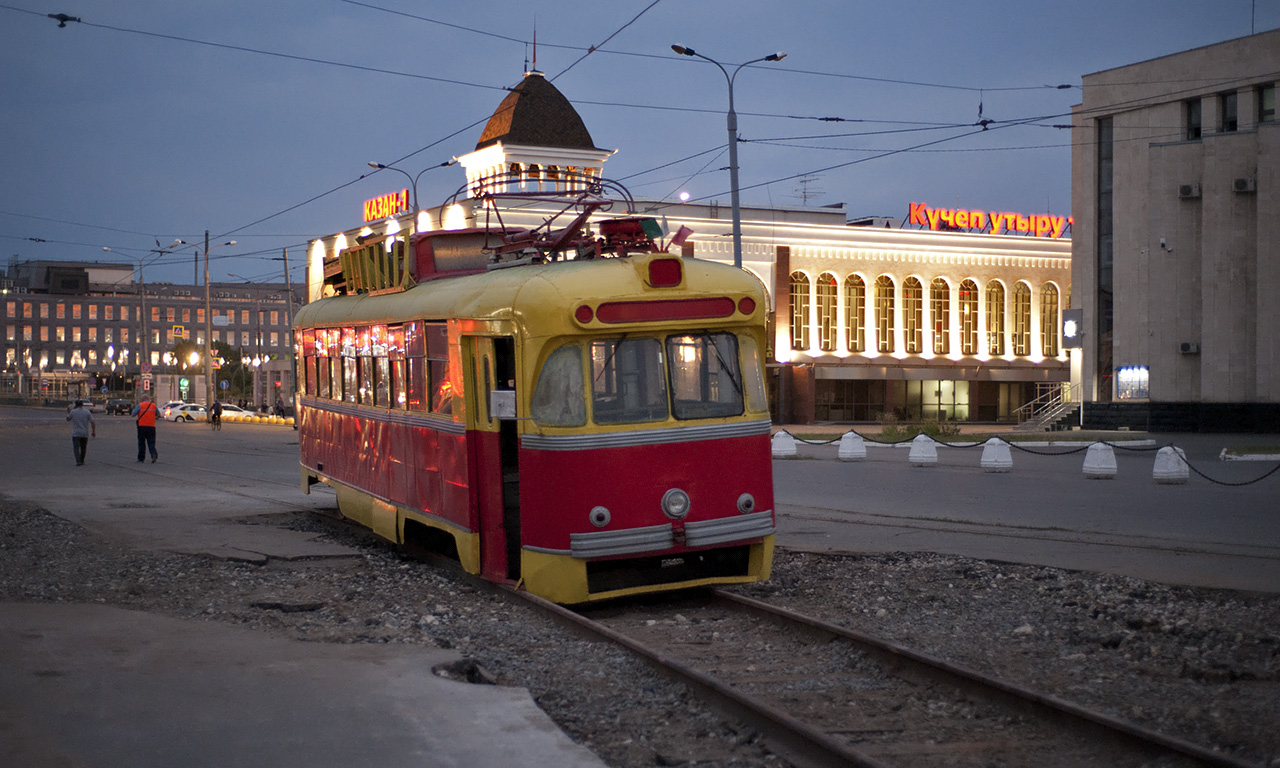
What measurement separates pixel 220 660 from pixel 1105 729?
537 centimetres

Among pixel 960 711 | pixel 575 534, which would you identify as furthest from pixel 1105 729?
pixel 575 534

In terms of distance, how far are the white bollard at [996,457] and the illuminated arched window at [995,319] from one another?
38.7 metres

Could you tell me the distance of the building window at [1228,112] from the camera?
4294 cm

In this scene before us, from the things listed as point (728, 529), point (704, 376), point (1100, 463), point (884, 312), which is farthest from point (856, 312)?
point (728, 529)

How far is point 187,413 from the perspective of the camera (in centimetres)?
7594

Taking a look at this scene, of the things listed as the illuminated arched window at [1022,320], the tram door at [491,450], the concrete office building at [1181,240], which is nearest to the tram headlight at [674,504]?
the tram door at [491,450]

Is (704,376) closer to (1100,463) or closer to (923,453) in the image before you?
(1100,463)

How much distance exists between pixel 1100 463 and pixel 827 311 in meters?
37.8

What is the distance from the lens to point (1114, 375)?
4512cm

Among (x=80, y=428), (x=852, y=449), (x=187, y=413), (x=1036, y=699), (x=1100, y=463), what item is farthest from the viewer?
(x=187, y=413)

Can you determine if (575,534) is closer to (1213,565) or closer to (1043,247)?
(1213,565)

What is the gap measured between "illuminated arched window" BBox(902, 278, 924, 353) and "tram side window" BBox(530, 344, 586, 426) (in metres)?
54.2

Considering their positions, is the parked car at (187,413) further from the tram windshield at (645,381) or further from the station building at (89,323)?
the tram windshield at (645,381)

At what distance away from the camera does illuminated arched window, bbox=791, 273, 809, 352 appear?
59.9 metres
